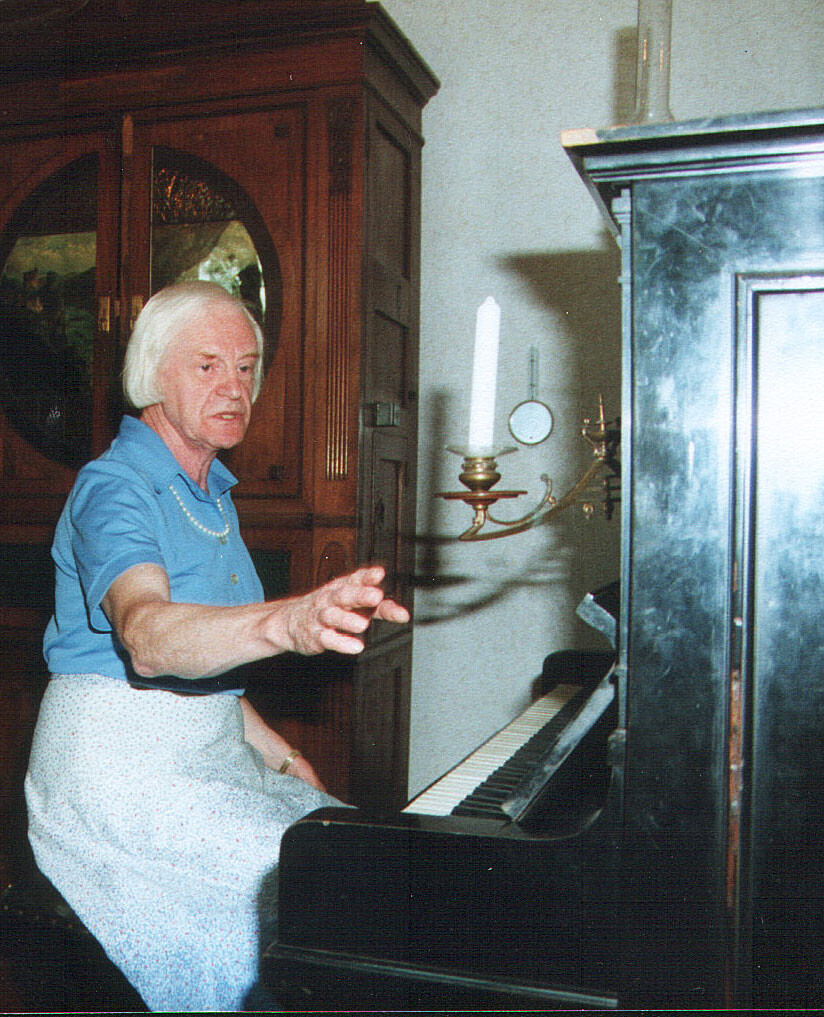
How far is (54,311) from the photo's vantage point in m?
3.12

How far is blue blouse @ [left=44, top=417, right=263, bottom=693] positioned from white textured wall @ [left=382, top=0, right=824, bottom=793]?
5.03 feet

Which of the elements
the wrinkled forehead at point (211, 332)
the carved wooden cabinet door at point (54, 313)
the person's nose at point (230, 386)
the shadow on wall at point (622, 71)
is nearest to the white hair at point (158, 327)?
the wrinkled forehead at point (211, 332)

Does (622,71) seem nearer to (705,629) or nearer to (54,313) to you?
(54,313)

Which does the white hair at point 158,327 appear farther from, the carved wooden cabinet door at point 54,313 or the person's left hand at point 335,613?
the carved wooden cabinet door at point 54,313

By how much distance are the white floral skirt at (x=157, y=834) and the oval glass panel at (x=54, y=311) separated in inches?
66.7

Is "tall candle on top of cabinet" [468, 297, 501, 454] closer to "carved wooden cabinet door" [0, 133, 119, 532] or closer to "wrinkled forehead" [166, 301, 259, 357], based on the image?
"wrinkled forehead" [166, 301, 259, 357]

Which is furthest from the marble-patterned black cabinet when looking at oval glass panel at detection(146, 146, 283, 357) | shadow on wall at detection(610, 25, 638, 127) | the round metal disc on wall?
shadow on wall at detection(610, 25, 638, 127)

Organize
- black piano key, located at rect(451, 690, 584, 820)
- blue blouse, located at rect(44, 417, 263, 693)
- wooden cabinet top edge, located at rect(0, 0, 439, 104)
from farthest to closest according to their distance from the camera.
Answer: wooden cabinet top edge, located at rect(0, 0, 439, 104)
blue blouse, located at rect(44, 417, 263, 693)
black piano key, located at rect(451, 690, 584, 820)

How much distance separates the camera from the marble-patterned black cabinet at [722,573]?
89cm

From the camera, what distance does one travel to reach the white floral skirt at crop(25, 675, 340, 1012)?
1.42m

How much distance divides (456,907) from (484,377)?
57cm

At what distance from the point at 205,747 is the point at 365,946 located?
27.0 inches

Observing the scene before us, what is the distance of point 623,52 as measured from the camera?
3.11m

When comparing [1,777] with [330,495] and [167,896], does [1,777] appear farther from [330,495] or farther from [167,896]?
[167,896]
